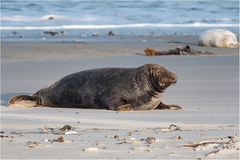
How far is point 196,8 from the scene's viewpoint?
103 feet

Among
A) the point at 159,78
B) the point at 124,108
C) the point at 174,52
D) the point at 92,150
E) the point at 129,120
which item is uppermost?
the point at 174,52

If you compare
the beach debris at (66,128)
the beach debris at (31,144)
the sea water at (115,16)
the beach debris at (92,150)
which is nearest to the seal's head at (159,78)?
the beach debris at (66,128)

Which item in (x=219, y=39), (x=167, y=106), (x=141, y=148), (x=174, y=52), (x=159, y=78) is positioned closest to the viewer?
(x=141, y=148)

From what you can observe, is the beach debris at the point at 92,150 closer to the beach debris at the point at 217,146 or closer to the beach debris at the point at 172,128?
the beach debris at the point at 217,146

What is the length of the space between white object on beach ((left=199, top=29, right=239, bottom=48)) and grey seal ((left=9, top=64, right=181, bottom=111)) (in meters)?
8.42

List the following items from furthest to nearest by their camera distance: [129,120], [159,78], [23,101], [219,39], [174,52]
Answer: [219,39] < [174,52] < [159,78] < [23,101] < [129,120]

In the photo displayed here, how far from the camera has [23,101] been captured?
8.69 metres

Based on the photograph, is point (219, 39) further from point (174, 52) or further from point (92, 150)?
point (92, 150)

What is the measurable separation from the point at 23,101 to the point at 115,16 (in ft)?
61.7

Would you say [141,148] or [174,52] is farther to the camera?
[174,52]

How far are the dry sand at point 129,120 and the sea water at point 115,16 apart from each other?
22.9 ft

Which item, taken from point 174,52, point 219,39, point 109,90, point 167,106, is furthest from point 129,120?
point 219,39

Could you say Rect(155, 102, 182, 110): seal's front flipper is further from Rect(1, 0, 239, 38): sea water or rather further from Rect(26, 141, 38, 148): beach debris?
Rect(1, 0, 239, 38): sea water

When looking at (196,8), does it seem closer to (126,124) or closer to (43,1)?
(43,1)
